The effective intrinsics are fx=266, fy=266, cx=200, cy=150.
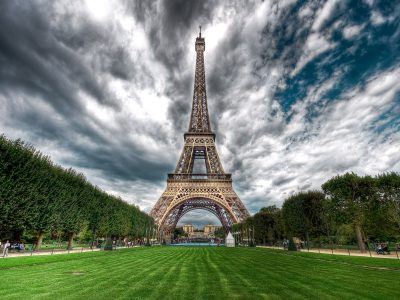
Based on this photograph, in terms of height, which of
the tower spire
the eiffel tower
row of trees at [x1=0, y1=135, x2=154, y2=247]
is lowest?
row of trees at [x1=0, y1=135, x2=154, y2=247]

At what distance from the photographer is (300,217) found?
141 ft

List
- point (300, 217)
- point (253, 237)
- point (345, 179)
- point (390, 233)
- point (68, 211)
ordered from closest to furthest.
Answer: point (68, 211) < point (345, 179) < point (390, 233) < point (300, 217) < point (253, 237)

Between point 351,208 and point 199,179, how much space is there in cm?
3685

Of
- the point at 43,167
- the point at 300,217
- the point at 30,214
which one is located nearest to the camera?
the point at 30,214

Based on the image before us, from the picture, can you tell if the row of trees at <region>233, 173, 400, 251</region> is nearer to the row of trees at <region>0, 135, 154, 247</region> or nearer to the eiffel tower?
the eiffel tower

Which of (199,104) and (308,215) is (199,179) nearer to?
(199,104)

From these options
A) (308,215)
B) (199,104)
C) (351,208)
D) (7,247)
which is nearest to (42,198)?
(7,247)

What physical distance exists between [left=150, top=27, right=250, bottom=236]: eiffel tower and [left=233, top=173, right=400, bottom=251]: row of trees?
1734 centimetres

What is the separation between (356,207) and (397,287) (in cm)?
2713

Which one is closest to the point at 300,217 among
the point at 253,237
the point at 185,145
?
the point at 253,237

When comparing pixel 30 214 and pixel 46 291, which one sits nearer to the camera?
pixel 46 291

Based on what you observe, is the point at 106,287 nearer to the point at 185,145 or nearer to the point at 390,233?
the point at 390,233

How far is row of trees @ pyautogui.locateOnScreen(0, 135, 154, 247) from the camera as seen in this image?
75.0 ft

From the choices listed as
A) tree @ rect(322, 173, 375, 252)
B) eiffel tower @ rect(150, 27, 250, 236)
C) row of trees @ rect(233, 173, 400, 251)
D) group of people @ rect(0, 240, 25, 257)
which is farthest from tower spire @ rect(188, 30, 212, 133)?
group of people @ rect(0, 240, 25, 257)
